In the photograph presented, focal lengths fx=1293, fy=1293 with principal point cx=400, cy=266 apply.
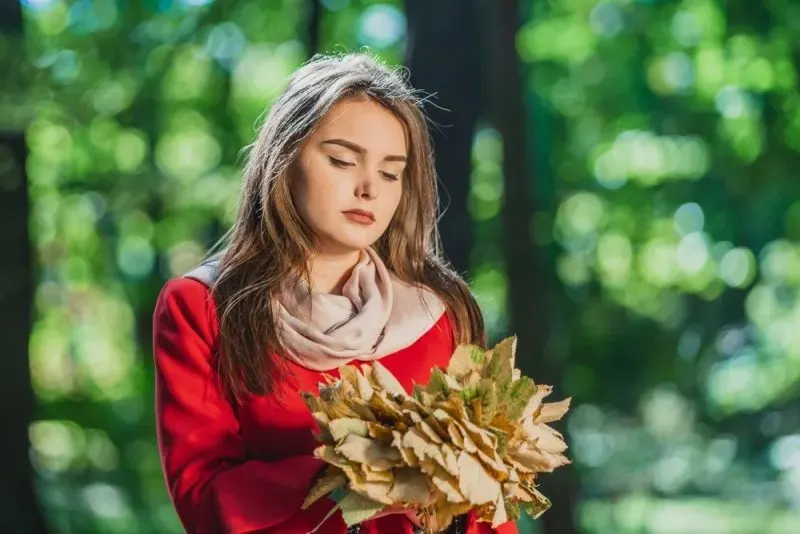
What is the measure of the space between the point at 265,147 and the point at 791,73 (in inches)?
174

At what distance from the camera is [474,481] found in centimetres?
135

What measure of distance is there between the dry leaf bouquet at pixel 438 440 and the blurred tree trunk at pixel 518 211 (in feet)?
10.6

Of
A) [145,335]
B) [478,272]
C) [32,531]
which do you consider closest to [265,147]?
[32,531]

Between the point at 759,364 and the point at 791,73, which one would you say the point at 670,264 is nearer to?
the point at 759,364

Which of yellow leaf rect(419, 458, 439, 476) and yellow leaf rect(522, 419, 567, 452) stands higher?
yellow leaf rect(522, 419, 567, 452)

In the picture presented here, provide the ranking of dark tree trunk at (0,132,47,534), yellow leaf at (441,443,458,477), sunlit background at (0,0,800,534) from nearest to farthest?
yellow leaf at (441,443,458,477) → dark tree trunk at (0,132,47,534) → sunlit background at (0,0,800,534)

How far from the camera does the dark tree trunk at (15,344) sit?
464 cm

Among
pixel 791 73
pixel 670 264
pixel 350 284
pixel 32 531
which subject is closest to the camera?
pixel 350 284

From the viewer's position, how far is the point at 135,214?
6.01 meters

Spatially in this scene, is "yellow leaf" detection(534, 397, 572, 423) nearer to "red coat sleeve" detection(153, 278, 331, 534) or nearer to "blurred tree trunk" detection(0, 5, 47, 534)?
"red coat sleeve" detection(153, 278, 331, 534)

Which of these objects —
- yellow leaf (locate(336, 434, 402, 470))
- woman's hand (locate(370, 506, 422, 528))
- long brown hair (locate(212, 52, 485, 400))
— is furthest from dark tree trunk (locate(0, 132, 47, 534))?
yellow leaf (locate(336, 434, 402, 470))

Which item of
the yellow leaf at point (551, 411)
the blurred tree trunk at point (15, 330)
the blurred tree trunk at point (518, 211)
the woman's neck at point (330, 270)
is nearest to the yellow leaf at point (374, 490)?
the yellow leaf at point (551, 411)

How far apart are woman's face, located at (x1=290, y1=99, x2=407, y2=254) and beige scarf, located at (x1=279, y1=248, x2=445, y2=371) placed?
7 cm

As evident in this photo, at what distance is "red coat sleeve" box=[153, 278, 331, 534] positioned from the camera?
1.44 meters
